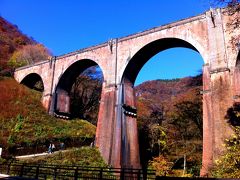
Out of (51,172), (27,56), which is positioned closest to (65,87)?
(51,172)

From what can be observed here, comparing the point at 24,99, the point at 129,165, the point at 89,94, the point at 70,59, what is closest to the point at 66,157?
the point at 129,165

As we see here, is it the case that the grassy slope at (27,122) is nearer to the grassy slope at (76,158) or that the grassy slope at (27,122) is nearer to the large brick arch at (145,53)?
the grassy slope at (76,158)

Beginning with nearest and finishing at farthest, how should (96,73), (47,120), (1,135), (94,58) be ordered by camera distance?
(1,135) → (94,58) → (47,120) → (96,73)

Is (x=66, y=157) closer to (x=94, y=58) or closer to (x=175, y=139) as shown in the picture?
(x=94, y=58)

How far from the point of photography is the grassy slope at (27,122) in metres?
27.3

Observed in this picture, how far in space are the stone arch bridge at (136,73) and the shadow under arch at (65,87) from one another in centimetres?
11

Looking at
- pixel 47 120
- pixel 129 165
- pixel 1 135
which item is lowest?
pixel 129 165

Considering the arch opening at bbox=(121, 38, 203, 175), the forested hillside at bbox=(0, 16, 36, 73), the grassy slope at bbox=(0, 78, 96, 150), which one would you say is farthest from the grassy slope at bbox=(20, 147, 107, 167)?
the forested hillside at bbox=(0, 16, 36, 73)

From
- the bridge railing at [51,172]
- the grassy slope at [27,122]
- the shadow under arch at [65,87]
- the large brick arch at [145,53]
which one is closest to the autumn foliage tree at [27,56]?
the grassy slope at [27,122]

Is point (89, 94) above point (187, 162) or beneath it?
above

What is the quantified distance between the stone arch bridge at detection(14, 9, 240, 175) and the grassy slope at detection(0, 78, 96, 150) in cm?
215

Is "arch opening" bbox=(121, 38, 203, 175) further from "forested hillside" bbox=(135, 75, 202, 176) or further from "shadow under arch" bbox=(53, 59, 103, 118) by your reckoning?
"shadow under arch" bbox=(53, 59, 103, 118)

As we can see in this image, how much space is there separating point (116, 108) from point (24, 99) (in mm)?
14625

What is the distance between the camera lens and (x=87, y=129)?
33250 mm
